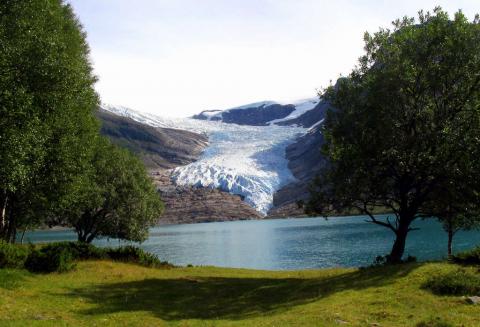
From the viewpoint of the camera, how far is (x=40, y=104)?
31.1m

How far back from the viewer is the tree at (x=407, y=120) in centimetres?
2981

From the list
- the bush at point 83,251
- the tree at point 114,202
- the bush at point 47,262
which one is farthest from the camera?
the tree at point 114,202

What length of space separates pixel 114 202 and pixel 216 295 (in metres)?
32.9

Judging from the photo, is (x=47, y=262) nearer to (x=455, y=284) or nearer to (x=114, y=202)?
(x=455, y=284)

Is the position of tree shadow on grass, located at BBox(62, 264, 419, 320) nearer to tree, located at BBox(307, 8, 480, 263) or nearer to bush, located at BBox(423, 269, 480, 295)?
bush, located at BBox(423, 269, 480, 295)

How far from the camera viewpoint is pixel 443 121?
101 ft

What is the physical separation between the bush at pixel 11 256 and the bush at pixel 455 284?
936 inches

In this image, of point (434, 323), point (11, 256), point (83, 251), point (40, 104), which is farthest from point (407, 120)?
point (83, 251)

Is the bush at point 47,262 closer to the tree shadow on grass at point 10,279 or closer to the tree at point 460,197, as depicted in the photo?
the tree shadow on grass at point 10,279

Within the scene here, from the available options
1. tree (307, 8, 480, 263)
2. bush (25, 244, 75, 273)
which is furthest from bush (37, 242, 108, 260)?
tree (307, 8, 480, 263)

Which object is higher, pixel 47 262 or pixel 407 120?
pixel 407 120

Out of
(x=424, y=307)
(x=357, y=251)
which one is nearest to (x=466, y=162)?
(x=424, y=307)

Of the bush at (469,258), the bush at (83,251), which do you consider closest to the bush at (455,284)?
the bush at (469,258)

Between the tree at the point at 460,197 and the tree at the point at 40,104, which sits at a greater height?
the tree at the point at 40,104
